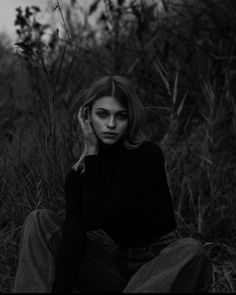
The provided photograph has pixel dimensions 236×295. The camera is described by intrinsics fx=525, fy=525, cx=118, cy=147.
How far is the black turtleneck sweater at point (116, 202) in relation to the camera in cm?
195

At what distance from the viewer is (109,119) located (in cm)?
210

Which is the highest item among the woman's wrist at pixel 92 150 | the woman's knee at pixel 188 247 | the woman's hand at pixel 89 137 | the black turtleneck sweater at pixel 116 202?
the woman's hand at pixel 89 137

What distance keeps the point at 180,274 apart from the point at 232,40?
A: 2228 millimetres

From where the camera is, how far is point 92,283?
2092 mm

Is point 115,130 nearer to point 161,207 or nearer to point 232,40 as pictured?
point 161,207

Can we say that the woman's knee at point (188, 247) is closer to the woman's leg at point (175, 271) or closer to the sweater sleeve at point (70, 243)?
the woman's leg at point (175, 271)

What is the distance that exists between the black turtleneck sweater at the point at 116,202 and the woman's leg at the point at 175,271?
171 millimetres

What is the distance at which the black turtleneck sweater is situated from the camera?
6.41 ft

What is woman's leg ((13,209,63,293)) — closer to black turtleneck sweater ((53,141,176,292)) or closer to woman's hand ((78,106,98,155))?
black turtleneck sweater ((53,141,176,292))

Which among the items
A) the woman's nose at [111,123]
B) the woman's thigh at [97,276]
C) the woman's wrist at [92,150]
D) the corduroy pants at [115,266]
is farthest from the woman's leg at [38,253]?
the woman's nose at [111,123]

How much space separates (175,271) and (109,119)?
25.7 inches

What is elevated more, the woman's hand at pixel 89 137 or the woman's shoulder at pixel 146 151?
the woman's hand at pixel 89 137

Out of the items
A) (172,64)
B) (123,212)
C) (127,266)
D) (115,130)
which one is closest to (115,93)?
(115,130)

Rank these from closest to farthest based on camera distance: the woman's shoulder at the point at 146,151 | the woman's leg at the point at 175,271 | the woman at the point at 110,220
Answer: the woman's leg at the point at 175,271 < the woman at the point at 110,220 < the woman's shoulder at the point at 146,151
